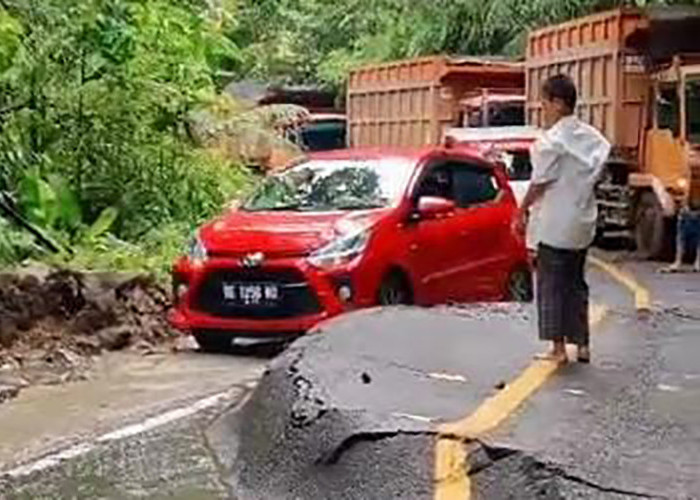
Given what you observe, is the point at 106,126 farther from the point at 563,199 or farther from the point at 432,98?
the point at 432,98

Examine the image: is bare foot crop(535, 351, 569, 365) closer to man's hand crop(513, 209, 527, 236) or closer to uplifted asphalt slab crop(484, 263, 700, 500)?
uplifted asphalt slab crop(484, 263, 700, 500)

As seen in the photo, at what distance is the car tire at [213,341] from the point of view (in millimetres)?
12711

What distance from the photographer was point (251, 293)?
12.4m

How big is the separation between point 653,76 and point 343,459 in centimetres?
1611

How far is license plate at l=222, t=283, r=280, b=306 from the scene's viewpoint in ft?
40.3

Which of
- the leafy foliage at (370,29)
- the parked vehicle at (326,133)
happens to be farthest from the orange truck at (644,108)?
the parked vehicle at (326,133)

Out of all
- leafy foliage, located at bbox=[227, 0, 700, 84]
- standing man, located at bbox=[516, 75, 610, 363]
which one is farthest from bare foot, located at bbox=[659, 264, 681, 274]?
standing man, located at bbox=[516, 75, 610, 363]

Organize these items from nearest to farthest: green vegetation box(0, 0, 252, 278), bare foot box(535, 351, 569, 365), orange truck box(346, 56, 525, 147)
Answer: bare foot box(535, 351, 569, 365) < green vegetation box(0, 0, 252, 278) < orange truck box(346, 56, 525, 147)

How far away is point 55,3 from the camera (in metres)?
16.3

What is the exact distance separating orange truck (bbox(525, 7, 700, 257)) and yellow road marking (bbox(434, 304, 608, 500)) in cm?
1238

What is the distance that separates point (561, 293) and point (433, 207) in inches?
148

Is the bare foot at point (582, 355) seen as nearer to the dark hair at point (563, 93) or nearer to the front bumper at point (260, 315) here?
the dark hair at point (563, 93)

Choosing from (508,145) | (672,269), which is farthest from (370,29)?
(672,269)

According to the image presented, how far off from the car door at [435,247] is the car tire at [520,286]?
93 centimetres
